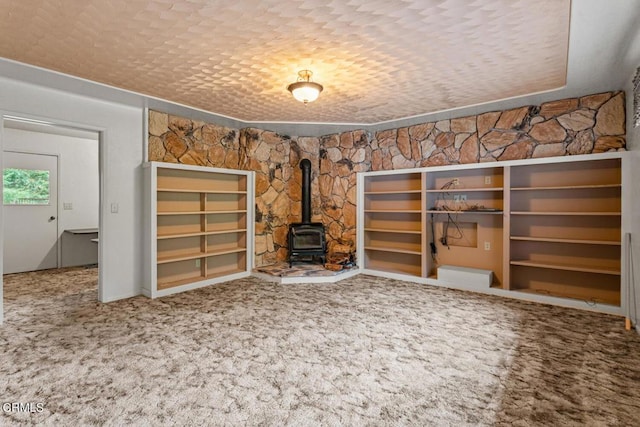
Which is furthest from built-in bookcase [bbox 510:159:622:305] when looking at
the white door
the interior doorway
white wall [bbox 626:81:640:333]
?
the white door

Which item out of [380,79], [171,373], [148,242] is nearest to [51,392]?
[171,373]

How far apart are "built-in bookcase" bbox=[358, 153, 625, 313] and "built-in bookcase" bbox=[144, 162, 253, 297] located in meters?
2.13

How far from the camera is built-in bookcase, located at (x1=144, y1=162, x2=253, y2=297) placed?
4.41 meters

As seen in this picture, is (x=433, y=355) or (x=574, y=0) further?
(x=433, y=355)

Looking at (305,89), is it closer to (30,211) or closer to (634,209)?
(634,209)

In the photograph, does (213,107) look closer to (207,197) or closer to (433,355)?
(207,197)

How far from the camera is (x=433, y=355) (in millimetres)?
2688

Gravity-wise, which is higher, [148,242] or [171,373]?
[148,242]

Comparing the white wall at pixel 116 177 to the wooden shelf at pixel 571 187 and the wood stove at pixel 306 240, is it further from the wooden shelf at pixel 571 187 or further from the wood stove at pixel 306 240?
the wooden shelf at pixel 571 187

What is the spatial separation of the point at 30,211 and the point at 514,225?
8.09 metres

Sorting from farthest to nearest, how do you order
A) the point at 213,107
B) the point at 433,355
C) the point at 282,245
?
the point at 282,245
the point at 213,107
the point at 433,355

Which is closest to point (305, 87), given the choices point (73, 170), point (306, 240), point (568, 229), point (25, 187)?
point (306, 240)

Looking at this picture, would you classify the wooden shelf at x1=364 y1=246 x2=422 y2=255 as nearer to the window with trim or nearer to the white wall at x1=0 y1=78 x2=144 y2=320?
the white wall at x1=0 y1=78 x2=144 y2=320

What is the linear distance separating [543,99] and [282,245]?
460cm
